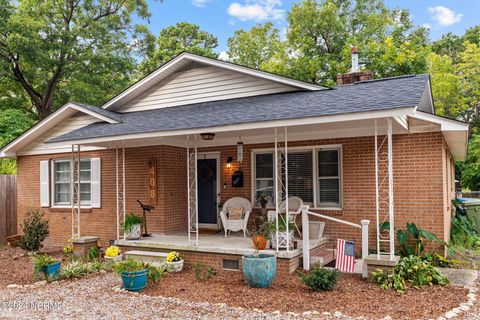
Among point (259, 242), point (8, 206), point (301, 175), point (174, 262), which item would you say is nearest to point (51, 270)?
point (174, 262)

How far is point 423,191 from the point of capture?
8125mm

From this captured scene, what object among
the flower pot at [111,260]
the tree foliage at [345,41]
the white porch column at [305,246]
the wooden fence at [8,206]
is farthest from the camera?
the tree foliage at [345,41]

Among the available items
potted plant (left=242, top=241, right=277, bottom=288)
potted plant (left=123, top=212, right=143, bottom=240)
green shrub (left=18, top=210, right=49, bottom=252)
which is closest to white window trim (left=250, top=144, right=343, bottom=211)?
potted plant (left=242, top=241, right=277, bottom=288)

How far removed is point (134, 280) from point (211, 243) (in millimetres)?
2256

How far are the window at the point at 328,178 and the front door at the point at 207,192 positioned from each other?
291 cm

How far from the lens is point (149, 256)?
27.2 ft

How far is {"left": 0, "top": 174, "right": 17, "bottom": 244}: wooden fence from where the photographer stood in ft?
42.3

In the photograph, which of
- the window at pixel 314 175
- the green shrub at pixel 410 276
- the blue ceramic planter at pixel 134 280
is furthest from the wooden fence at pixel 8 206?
the green shrub at pixel 410 276

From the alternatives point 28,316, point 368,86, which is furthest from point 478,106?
point 28,316

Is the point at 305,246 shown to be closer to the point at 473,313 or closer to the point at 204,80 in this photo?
the point at 473,313

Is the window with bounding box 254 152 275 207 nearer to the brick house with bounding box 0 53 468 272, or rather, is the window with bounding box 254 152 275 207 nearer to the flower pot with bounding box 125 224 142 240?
the brick house with bounding box 0 53 468 272

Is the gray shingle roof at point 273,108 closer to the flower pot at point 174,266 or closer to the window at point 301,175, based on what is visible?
the window at point 301,175

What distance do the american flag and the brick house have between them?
27 cm

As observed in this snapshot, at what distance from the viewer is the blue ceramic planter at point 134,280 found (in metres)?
6.48
